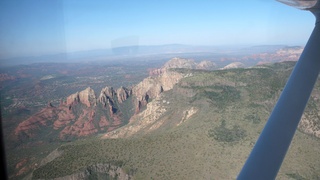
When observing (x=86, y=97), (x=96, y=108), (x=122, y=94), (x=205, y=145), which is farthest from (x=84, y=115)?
(x=205, y=145)

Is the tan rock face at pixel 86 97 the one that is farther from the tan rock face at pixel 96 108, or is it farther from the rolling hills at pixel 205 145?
the rolling hills at pixel 205 145

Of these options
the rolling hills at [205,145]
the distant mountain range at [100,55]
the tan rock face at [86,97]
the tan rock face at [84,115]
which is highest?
the distant mountain range at [100,55]

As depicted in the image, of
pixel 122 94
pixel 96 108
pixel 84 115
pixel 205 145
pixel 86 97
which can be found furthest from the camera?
pixel 122 94

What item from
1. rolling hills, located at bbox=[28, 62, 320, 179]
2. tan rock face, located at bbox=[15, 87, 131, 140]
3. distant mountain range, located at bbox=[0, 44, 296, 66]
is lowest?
tan rock face, located at bbox=[15, 87, 131, 140]

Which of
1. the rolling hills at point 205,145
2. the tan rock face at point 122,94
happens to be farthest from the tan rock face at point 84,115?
the rolling hills at point 205,145

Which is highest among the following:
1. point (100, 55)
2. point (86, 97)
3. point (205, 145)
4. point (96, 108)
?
point (100, 55)

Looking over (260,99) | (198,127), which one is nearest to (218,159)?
(198,127)

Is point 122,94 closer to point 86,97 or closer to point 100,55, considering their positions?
point 86,97

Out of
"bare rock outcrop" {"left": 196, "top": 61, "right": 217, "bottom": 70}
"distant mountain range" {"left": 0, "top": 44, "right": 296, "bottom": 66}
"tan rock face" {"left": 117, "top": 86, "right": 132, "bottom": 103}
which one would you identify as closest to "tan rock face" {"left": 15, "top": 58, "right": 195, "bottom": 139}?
"tan rock face" {"left": 117, "top": 86, "right": 132, "bottom": 103}

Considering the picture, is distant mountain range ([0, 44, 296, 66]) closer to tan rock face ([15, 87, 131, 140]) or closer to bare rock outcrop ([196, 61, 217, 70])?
tan rock face ([15, 87, 131, 140])

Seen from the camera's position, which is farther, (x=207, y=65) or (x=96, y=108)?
(x=207, y=65)

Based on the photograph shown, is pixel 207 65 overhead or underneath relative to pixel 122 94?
overhead

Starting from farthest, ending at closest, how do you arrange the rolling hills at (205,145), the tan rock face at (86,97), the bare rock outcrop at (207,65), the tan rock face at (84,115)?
1. the bare rock outcrop at (207,65)
2. the tan rock face at (86,97)
3. the tan rock face at (84,115)
4. the rolling hills at (205,145)
